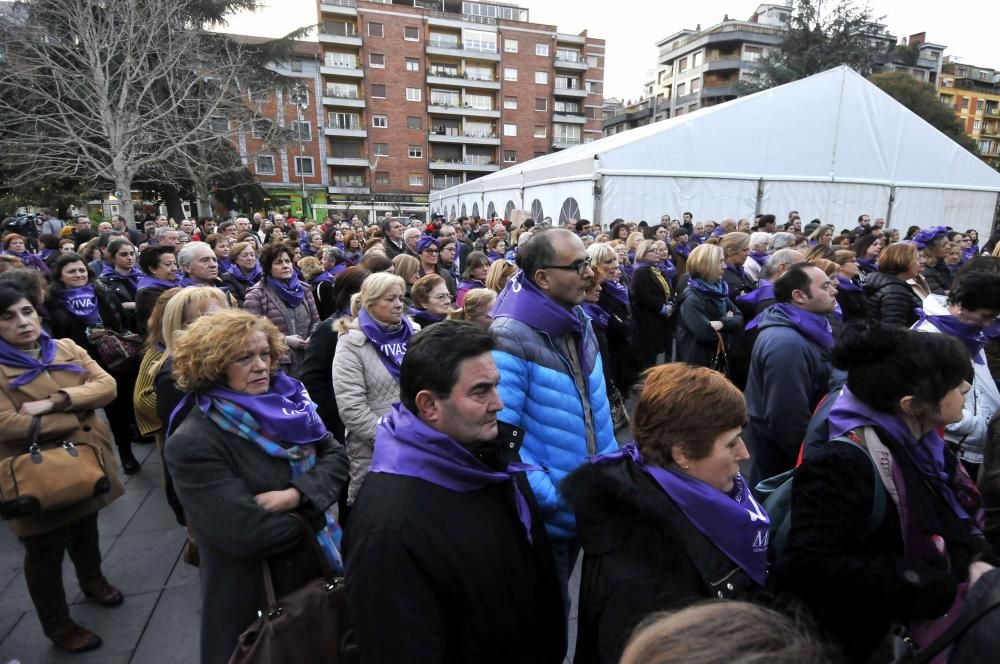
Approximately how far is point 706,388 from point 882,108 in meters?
19.1

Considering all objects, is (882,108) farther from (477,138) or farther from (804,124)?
(477,138)

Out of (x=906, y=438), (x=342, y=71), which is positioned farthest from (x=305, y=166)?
(x=906, y=438)

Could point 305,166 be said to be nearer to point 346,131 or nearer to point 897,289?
point 346,131

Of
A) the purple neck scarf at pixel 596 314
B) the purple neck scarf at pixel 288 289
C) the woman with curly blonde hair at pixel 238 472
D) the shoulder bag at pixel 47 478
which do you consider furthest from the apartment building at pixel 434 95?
the woman with curly blonde hair at pixel 238 472

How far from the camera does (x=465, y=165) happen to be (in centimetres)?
5094

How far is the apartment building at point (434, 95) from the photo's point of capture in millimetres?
47312

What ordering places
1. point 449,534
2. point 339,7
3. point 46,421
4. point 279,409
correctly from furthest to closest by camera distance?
point 339,7 → point 46,421 → point 279,409 → point 449,534

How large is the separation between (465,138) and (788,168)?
130 ft

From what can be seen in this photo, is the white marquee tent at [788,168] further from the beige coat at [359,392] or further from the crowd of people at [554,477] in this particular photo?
the crowd of people at [554,477]

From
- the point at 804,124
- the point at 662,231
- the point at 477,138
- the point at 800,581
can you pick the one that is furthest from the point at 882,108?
the point at 477,138

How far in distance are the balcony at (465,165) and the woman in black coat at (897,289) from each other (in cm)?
4869

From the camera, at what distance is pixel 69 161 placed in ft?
55.7

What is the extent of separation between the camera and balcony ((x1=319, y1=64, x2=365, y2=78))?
152 feet

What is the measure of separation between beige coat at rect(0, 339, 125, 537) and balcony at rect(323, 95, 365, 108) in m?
49.4
